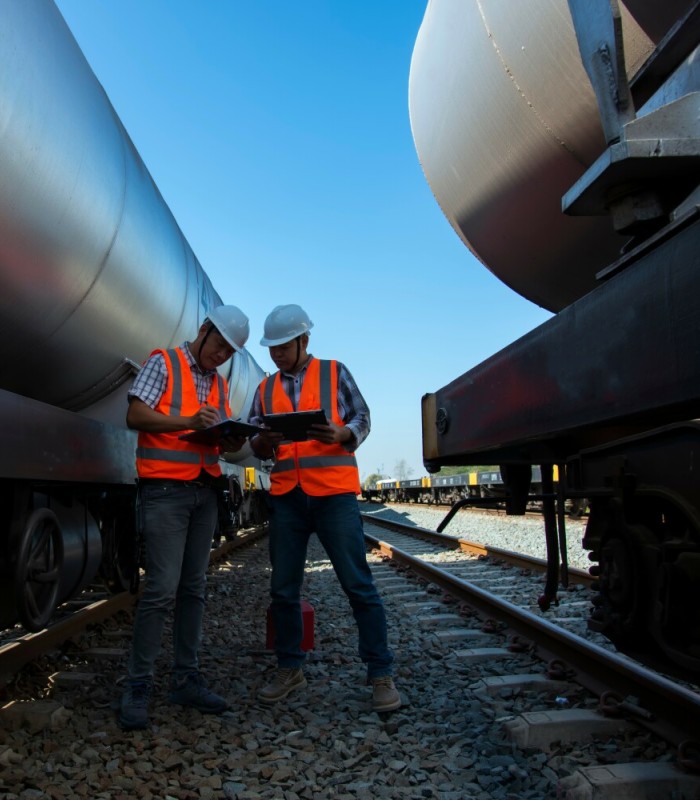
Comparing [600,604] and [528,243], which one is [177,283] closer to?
[528,243]

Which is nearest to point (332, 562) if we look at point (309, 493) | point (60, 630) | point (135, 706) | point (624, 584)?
point (309, 493)

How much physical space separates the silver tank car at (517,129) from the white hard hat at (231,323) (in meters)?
1.08

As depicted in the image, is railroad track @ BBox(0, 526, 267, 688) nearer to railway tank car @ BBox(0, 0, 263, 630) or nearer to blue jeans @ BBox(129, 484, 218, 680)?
railway tank car @ BBox(0, 0, 263, 630)

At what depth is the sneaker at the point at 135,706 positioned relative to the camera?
2.68m

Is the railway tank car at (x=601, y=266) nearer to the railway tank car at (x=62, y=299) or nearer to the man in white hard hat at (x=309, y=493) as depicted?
the man in white hard hat at (x=309, y=493)

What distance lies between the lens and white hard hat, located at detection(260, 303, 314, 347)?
125 inches

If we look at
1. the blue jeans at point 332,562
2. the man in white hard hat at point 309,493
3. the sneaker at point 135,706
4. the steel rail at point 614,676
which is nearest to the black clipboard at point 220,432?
the man in white hard hat at point 309,493

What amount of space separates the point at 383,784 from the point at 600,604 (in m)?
1.02

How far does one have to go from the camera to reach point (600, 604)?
1.85 meters

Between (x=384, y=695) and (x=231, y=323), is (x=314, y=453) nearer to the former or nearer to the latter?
(x=231, y=323)

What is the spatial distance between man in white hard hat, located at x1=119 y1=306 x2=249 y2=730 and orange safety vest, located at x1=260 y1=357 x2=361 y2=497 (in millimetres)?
260

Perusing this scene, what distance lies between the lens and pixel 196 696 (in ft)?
9.62

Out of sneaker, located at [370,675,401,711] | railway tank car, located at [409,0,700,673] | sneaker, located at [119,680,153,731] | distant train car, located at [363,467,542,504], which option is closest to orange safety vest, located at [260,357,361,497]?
railway tank car, located at [409,0,700,673]

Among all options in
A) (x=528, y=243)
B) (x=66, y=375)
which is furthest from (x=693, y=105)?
(x=66, y=375)
